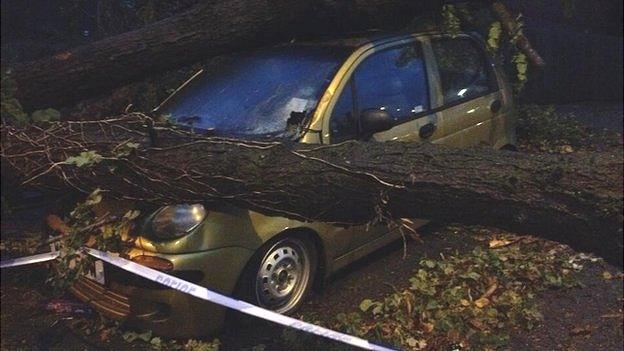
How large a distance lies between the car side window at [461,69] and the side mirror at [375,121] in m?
1.06

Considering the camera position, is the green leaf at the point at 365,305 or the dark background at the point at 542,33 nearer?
the green leaf at the point at 365,305

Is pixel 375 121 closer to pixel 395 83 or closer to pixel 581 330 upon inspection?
pixel 395 83

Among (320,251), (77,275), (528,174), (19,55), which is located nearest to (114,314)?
(77,275)

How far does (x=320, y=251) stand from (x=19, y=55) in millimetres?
3010

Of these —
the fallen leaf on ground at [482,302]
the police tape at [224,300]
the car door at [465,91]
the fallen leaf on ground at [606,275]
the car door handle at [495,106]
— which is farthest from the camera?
the car door handle at [495,106]

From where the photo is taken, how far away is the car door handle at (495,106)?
553cm

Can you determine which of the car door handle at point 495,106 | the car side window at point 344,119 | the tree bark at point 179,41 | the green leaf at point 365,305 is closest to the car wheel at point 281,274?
the green leaf at point 365,305

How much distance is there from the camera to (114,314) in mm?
3705

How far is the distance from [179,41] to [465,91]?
2.30 metres

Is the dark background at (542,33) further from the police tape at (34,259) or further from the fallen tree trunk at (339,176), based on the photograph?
the police tape at (34,259)

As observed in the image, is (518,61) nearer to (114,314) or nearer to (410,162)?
(410,162)

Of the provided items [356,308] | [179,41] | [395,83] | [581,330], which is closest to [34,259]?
[179,41]

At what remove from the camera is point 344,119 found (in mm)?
4289

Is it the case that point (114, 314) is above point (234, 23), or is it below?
below
